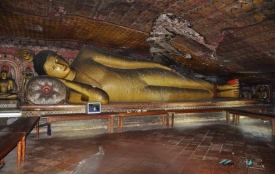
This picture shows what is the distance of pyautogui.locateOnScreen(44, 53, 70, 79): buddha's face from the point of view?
443 cm

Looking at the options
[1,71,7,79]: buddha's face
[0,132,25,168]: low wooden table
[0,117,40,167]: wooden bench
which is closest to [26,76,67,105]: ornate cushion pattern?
[0,117,40,167]: wooden bench

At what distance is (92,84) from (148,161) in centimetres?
283

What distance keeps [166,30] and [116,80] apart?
1.77m

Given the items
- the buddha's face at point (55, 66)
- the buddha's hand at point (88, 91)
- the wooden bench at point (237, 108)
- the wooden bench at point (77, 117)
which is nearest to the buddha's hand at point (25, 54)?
the buddha's face at point (55, 66)

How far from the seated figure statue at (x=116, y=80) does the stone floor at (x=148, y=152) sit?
1095 millimetres

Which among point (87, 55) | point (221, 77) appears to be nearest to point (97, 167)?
point (87, 55)

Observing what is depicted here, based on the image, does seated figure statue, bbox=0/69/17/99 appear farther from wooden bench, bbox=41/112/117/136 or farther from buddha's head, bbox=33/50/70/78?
wooden bench, bbox=41/112/117/136

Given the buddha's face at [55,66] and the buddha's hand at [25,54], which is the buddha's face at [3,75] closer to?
the buddha's hand at [25,54]

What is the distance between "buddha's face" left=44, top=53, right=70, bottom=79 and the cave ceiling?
35.5 inches

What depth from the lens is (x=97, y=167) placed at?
2.42m

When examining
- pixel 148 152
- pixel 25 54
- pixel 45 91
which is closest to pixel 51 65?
pixel 45 91

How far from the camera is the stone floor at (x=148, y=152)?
93.5 inches

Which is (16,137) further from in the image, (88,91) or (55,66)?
(55,66)

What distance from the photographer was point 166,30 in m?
4.99
